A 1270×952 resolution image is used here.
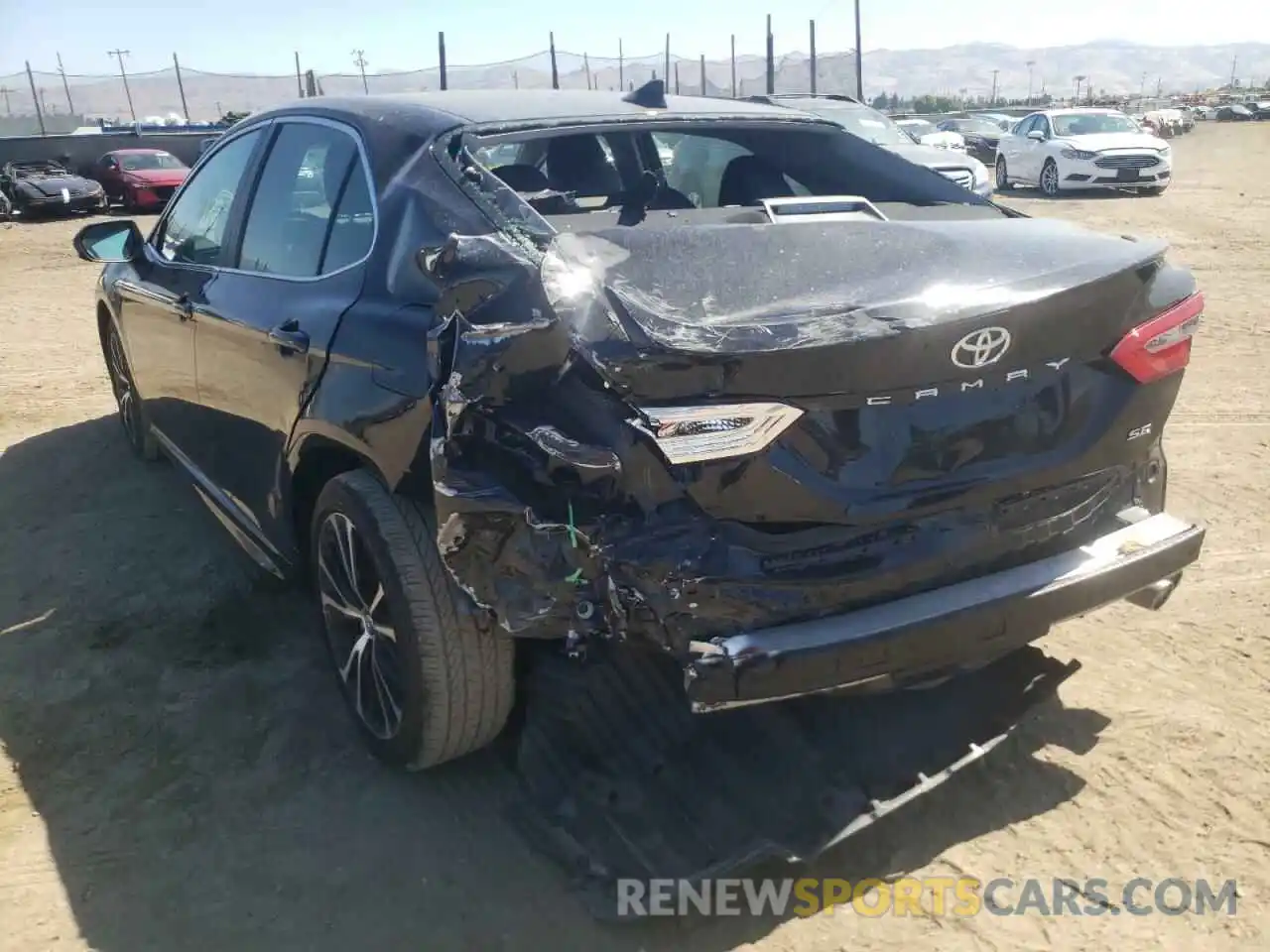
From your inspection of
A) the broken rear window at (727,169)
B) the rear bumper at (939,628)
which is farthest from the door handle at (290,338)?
the rear bumper at (939,628)

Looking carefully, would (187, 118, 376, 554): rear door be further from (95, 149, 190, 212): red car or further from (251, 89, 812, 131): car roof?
(95, 149, 190, 212): red car

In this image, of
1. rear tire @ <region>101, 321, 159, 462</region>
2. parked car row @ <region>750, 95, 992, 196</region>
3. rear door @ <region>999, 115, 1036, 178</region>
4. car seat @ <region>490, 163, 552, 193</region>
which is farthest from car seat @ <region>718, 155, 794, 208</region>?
rear door @ <region>999, 115, 1036, 178</region>

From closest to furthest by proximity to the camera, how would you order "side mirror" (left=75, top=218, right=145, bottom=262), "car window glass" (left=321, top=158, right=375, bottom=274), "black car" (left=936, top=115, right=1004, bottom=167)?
"car window glass" (left=321, top=158, right=375, bottom=274) → "side mirror" (left=75, top=218, right=145, bottom=262) → "black car" (left=936, top=115, right=1004, bottom=167)

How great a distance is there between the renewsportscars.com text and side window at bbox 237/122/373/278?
5.77 feet

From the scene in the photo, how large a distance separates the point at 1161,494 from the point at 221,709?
2717 millimetres

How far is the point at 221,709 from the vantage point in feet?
10.6

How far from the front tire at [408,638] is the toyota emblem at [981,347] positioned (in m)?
1.18

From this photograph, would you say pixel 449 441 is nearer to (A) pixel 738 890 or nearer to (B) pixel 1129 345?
(A) pixel 738 890

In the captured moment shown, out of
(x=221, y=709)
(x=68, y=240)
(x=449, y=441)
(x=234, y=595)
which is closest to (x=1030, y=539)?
(x=449, y=441)

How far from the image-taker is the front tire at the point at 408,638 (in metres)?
2.48

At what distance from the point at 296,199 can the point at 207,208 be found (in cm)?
86

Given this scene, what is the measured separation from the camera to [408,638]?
2.51 m

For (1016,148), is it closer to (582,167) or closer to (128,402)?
(128,402)

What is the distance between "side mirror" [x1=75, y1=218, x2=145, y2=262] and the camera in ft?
14.4
